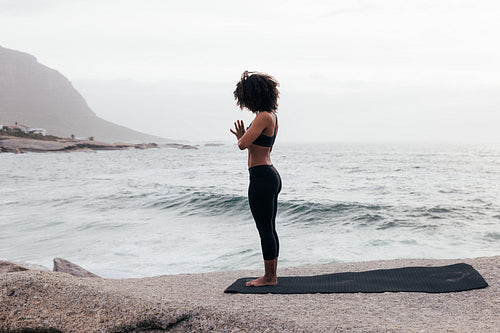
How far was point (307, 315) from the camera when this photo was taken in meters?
2.87

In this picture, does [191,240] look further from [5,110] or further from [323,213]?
[5,110]

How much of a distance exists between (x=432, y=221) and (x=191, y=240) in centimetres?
635

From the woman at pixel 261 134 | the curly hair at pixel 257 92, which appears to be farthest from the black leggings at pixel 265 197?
the curly hair at pixel 257 92

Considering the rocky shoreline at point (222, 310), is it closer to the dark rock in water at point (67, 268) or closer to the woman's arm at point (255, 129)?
the woman's arm at point (255, 129)

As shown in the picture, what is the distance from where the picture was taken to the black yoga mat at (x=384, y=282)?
3568 millimetres

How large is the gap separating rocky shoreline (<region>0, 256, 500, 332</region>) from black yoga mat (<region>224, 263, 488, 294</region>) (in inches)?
4.8

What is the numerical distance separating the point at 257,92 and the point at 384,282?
86.6 inches

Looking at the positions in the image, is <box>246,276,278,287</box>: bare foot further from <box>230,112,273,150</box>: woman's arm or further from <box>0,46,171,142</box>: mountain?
<box>0,46,171,142</box>: mountain

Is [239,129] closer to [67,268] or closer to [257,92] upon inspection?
[257,92]

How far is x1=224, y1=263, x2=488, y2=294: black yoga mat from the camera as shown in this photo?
3.57 m

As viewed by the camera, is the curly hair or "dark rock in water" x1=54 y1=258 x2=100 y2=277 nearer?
the curly hair

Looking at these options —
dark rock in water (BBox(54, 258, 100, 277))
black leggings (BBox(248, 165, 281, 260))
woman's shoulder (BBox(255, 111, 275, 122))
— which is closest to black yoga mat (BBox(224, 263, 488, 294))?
black leggings (BBox(248, 165, 281, 260))

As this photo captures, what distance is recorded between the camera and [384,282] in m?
3.82

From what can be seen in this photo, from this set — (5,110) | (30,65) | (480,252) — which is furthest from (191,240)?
(30,65)
